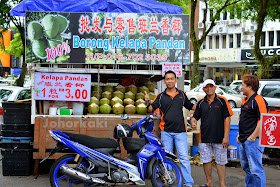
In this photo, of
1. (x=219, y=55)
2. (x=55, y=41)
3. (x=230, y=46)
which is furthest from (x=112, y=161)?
(x=230, y=46)

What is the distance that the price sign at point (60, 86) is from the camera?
671 centimetres

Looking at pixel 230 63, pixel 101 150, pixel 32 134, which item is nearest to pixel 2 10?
pixel 32 134

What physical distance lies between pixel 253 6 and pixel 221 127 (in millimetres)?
15953

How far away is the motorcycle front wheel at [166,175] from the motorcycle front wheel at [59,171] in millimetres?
1028

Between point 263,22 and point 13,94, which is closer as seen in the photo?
point 13,94

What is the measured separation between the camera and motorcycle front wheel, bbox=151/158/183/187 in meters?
5.56

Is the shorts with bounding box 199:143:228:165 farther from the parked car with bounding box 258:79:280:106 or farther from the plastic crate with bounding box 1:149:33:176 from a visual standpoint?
the parked car with bounding box 258:79:280:106

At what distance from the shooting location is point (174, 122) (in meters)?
5.79

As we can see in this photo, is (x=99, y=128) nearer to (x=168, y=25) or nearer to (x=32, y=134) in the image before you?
(x=32, y=134)

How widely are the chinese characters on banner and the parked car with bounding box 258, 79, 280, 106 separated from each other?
28.6 ft

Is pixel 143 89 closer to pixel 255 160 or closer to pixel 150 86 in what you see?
pixel 150 86

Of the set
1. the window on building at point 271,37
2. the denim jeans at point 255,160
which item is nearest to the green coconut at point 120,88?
the denim jeans at point 255,160

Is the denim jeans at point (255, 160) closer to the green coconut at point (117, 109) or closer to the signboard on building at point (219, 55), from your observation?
the green coconut at point (117, 109)

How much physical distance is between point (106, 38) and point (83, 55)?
52cm
